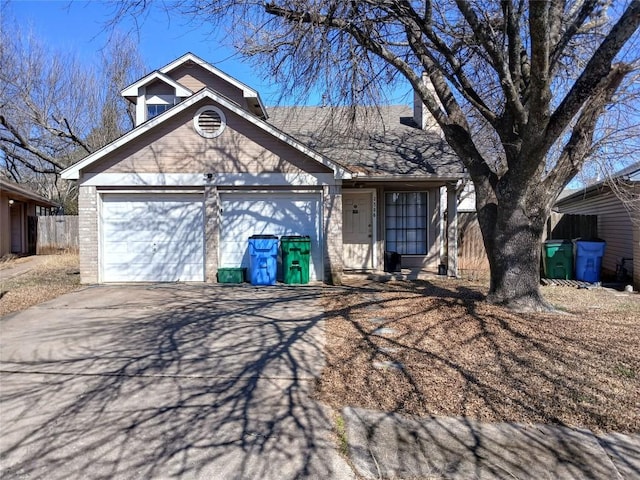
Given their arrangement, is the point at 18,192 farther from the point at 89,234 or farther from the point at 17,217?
the point at 89,234

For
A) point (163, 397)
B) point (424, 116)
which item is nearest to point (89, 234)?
point (163, 397)

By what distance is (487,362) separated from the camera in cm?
506

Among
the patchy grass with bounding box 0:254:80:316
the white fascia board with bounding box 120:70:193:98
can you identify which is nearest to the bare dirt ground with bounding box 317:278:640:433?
the patchy grass with bounding box 0:254:80:316

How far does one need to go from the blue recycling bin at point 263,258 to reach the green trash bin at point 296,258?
272 millimetres

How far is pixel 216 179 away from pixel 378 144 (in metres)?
5.35

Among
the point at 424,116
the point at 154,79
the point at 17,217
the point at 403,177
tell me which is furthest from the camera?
the point at 17,217

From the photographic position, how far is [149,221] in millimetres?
11414

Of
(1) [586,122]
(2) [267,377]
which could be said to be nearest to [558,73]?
(1) [586,122]

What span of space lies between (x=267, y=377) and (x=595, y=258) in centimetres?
1022

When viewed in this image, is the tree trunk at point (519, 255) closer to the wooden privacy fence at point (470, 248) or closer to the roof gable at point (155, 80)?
the wooden privacy fence at point (470, 248)

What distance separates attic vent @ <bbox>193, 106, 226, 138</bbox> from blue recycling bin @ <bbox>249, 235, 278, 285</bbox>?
287cm

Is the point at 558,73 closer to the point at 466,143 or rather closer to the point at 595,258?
the point at 466,143

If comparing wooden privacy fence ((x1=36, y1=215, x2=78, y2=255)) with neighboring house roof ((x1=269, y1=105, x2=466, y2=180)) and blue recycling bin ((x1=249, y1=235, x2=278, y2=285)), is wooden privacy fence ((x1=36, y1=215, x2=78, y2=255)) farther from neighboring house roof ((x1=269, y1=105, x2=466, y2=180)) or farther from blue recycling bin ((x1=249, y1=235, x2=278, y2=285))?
blue recycling bin ((x1=249, y1=235, x2=278, y2=285))

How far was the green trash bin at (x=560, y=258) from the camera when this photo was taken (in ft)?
38.1
